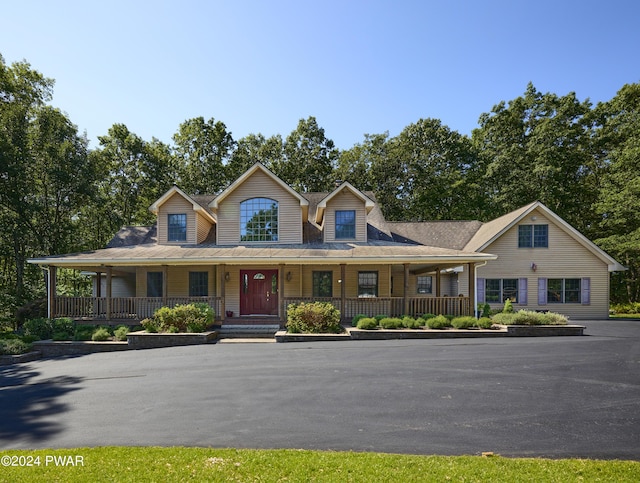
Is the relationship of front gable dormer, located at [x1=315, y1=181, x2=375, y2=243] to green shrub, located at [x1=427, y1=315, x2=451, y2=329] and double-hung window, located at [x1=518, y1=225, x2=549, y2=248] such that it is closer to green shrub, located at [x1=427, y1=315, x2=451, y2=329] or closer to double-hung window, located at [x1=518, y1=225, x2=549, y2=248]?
green shrub, located at [x1=427, y1=315, x2=451, y2=329]

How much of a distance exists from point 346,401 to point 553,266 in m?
19.2

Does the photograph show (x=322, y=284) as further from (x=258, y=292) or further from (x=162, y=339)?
(x=162, y=339)

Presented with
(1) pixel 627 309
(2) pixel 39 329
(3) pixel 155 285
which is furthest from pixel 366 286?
(1) pixel 627 309

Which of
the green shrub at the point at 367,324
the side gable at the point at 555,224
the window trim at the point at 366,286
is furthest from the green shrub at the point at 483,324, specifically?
the side gable at the point at 555,224

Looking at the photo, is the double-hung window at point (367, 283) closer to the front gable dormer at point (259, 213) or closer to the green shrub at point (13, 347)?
the front gable dormer at point (259, 213)

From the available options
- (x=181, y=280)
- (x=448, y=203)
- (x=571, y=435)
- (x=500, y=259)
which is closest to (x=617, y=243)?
(x=500, y=259)

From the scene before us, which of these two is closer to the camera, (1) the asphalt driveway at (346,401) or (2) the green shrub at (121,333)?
(1) the asphalt driveway at (346,401)

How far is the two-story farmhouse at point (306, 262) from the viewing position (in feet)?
51.2

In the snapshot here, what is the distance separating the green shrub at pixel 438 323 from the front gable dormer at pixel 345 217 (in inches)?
218

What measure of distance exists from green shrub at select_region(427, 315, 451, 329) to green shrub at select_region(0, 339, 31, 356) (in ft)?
46.6

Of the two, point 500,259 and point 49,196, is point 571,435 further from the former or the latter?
point 49,196

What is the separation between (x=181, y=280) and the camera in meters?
18.0

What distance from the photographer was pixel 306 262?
14.9 metres

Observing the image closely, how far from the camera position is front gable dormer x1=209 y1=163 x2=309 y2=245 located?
709 inches
